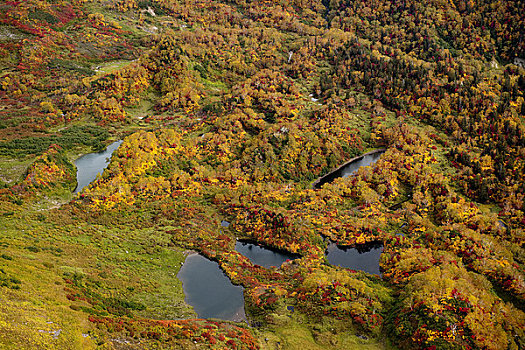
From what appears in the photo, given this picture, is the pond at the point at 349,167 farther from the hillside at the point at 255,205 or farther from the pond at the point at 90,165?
the pond at the point at 90,165


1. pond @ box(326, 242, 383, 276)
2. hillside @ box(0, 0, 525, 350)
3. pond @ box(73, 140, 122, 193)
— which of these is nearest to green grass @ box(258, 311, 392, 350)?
hillside @ box(0, 0, 525, 350)

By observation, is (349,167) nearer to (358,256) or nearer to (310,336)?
(358,256)

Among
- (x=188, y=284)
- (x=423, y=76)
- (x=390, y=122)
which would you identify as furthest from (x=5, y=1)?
(x=423, y=76)

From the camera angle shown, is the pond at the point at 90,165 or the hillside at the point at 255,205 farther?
the pond at the point at 90,165

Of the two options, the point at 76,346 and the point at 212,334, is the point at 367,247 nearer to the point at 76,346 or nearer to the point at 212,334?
the point at 212,334

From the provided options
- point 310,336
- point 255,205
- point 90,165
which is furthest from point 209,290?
point 90,165

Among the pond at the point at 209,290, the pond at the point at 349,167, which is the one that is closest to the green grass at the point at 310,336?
the pond at the point at 209,290
